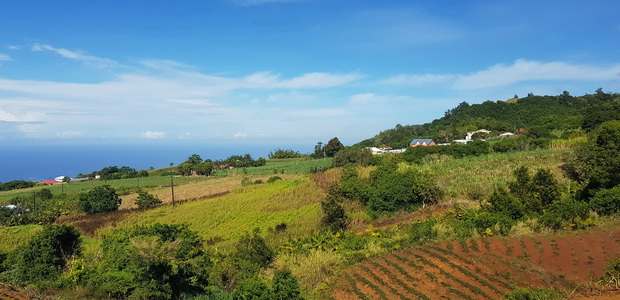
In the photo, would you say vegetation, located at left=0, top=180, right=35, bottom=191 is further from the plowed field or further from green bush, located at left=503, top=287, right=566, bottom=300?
green bush, located at left=503, top=287, right=566, bottom=300

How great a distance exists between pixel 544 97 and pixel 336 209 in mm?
101974

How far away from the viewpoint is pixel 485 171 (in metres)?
27.2

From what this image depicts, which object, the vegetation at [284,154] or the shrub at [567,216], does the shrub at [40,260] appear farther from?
the vegetation at [284,154]

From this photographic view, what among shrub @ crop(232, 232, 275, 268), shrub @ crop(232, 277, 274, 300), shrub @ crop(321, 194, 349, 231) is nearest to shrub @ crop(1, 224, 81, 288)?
shrub @ crop(232, 232, 275, 268)

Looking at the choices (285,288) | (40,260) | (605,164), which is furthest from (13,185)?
(605,164)

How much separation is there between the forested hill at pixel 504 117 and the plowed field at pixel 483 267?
176 ft

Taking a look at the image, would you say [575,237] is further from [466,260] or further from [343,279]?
[343,279]

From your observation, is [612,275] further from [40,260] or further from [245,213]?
[245,213]

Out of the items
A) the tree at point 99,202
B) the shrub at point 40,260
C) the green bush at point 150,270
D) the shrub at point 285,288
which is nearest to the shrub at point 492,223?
the shrub at point 285,288

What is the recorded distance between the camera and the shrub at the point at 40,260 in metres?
11.9

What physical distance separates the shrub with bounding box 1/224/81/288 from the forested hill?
6325cm

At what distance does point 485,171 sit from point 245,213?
17.9 m

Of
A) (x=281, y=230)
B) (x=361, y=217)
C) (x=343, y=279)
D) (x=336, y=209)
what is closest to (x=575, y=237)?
(x=343, y=279)

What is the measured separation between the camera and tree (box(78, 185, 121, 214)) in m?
Answer: 29.4
